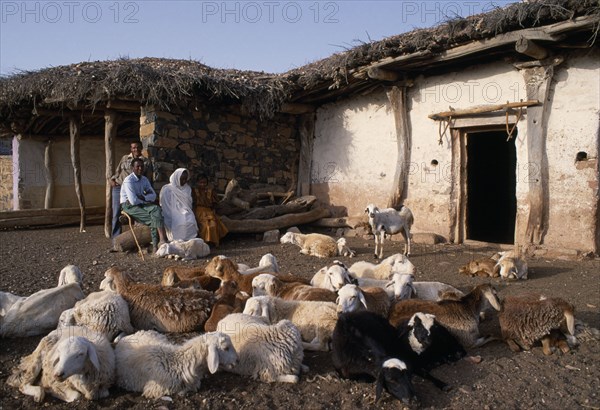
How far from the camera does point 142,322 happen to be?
169 inches

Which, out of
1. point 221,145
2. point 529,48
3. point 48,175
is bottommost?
point 48,175

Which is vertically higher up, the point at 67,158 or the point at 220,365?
the point at 67,158

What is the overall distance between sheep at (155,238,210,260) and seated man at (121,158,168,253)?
31 centimetres

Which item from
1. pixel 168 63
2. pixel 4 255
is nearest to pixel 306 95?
pixel 168 63

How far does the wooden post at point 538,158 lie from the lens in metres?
8.16

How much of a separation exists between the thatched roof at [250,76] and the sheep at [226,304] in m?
5.48

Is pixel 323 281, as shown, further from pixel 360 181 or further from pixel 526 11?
pixel 360 181

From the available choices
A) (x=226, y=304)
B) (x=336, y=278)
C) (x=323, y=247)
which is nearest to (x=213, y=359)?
(x=226, y=304)

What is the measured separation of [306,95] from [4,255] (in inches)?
263

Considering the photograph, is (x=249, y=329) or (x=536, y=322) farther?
(x=536, y=322)

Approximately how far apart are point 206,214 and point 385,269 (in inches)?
162

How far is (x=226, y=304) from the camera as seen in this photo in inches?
173

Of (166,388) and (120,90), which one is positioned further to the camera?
(120,90)

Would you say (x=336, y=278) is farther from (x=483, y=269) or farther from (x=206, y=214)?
(x=206, y=214)
